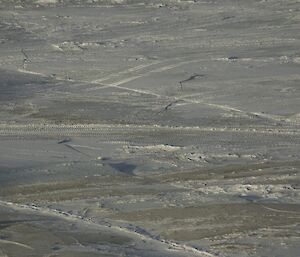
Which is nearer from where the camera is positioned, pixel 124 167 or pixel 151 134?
pixel 124 167

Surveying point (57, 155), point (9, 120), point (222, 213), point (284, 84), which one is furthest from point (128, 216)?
point (284, 84)

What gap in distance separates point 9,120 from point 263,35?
19.4 ft

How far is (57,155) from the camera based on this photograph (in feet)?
33.7

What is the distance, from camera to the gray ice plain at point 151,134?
8094mm

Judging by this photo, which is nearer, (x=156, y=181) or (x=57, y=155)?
(x=156, y=181)

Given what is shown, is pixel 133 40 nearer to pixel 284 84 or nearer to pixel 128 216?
pixel 284 84

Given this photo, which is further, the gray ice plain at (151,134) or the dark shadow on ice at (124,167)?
the dark shadow on ice at (124,167)

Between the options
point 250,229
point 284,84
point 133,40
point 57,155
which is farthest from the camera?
point 133,40

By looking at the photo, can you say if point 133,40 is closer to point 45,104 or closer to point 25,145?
point 45,104

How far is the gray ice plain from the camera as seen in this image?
809 centimetres

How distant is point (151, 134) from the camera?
11086mm

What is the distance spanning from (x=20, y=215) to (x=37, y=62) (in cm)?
647

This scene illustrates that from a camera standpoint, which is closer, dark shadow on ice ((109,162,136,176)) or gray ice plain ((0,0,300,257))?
gray ice plain ((0,0,300,257))

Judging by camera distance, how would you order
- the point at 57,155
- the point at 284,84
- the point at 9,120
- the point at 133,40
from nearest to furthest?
the point at 57,155 < the point at 9,120 < the point at 284,84 < the point at 133,40
